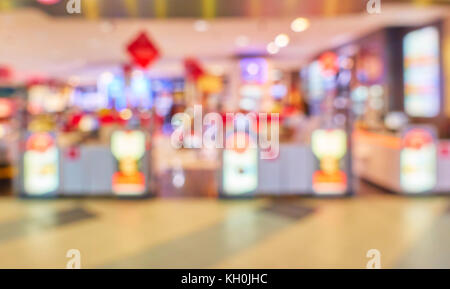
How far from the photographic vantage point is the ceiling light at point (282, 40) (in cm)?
1025

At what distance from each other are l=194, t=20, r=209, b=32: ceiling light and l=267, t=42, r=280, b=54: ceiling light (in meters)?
3.04

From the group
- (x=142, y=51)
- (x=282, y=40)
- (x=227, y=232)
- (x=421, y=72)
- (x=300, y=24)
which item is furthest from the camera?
(x=282, y=40)

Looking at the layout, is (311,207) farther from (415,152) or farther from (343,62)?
(343,62)

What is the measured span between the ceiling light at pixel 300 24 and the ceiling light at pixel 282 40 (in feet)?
3.46

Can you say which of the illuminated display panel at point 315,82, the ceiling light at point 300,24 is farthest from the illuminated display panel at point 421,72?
the illuminated display panel at point 315,82

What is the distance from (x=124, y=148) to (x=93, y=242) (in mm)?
2078

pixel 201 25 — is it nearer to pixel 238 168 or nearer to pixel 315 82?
pixel 238 168

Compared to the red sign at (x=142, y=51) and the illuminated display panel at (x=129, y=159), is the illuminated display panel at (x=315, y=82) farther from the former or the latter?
the illuminated display panel at (x=129, y=159)

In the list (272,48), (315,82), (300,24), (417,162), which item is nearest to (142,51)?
(300,24)

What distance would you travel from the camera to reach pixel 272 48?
491 inches

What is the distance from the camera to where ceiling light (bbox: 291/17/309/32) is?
25.9ft

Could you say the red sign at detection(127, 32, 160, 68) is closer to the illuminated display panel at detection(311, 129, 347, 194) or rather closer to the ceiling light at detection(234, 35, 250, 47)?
the illuminated display panel at detection(311, 129, 347, 194)

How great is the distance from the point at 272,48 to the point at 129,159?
7980 millimetres

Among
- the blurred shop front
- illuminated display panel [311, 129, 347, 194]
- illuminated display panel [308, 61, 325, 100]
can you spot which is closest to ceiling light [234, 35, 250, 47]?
the blurred shop front
